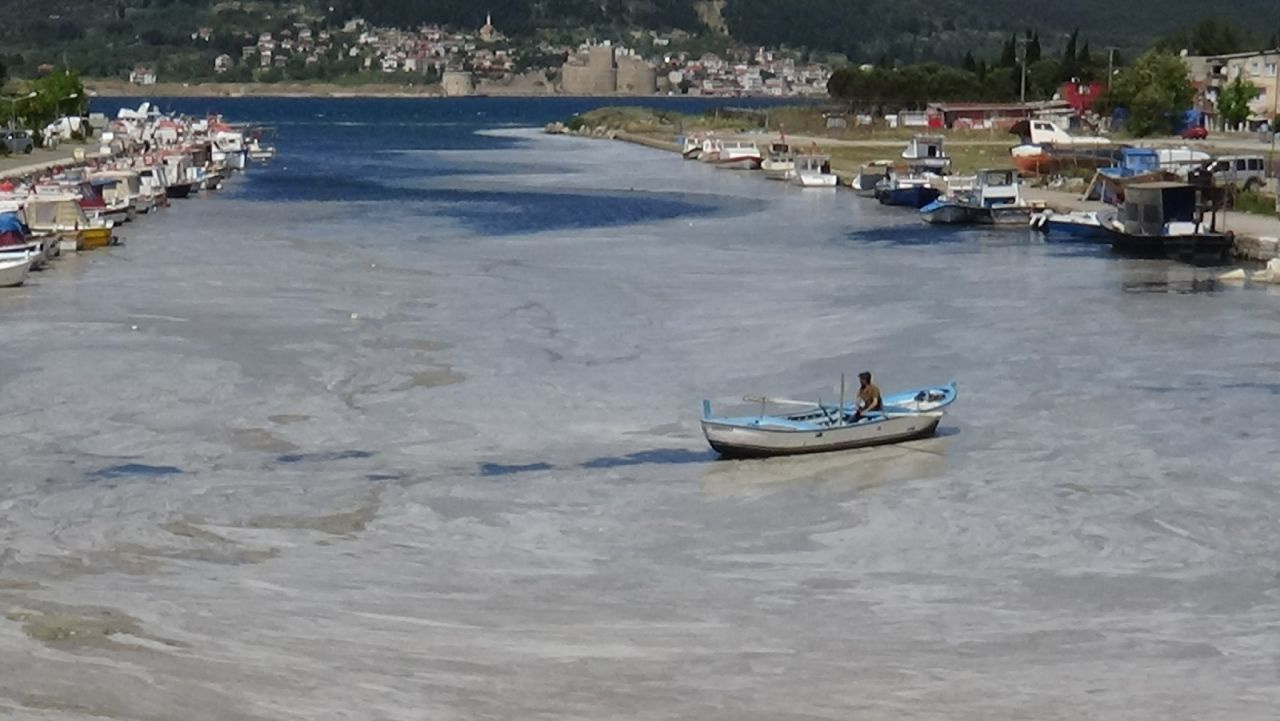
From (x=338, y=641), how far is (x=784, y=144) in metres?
113

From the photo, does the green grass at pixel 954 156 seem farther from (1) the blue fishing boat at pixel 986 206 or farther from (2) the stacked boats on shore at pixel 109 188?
(2) the stacked boats on shore at pixel 109 188

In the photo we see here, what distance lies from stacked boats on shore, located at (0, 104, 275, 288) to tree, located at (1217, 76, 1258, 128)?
58.0 metres

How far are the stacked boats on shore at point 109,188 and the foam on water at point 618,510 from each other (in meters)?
8.53

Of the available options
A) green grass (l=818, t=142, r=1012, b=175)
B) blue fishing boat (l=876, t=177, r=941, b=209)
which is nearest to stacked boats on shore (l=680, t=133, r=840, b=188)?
green grass (l=818, t=142, r=1012, b=175)

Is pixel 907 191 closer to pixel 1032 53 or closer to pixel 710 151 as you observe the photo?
pixel 710 151

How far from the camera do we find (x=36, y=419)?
36.2 meters

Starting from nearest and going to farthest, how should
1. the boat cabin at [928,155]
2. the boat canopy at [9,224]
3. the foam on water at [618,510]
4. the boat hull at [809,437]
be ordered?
the foam on water at [618,510]
the boat hull at [809,437]
the boat canopy at [9,224]
the boat cabin at [928,155]

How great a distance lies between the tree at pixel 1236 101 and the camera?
409 feet

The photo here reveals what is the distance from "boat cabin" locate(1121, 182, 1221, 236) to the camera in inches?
2566

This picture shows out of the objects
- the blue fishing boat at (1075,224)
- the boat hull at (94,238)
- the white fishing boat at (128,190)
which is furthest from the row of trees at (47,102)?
the blue fishing boat at (1075,224)

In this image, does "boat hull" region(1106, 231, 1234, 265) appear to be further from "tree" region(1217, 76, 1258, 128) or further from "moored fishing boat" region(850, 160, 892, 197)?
"tree" region(1217, 76, 1258, 128)

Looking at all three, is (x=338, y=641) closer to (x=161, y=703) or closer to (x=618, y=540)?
(x=161, y=703)

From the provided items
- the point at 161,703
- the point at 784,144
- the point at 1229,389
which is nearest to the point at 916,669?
the point at 161,703

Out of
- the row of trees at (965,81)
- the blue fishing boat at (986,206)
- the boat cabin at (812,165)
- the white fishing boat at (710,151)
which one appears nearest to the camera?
the blue fishing boat at (986,206)
